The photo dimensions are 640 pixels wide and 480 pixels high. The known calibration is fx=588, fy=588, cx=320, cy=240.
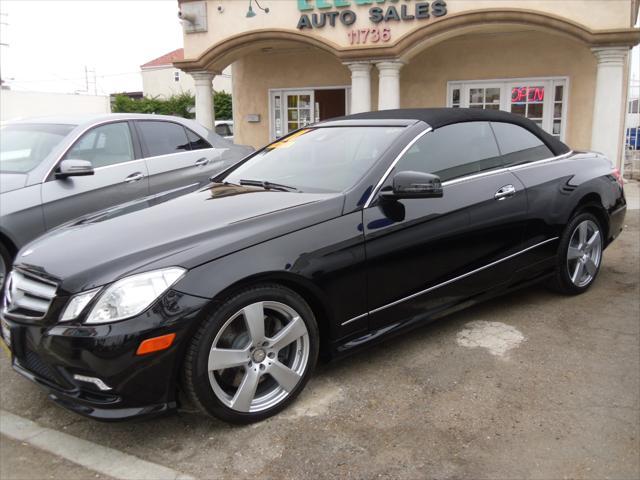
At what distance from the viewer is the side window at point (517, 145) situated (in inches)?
170

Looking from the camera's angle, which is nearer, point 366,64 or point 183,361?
point 183,361

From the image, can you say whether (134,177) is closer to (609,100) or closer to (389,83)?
(389,83)

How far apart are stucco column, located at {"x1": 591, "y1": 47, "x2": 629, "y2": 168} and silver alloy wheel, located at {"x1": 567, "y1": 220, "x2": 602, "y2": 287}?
5.89 m

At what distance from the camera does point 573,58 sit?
11594 mm

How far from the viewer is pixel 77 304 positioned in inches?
104

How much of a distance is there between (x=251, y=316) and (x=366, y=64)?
971cm

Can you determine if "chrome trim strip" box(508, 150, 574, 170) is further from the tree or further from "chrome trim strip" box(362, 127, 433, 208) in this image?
the tree

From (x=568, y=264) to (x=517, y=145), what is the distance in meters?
1.05

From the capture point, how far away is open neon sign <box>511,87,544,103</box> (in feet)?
39.4

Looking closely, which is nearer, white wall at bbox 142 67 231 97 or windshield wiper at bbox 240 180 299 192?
windshield wiper at bbox 240 180 299 192

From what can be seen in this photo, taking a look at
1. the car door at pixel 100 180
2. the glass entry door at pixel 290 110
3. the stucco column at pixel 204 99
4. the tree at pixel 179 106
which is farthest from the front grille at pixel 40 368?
the tree at pixel 179 106

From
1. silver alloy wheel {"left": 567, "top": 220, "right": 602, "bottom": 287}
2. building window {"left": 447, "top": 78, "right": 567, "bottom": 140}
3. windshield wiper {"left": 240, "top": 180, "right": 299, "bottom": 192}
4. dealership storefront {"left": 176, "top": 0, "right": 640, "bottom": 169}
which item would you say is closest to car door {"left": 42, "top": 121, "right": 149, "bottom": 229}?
windshield wiper {"left": 240, "top": 180, "right": 299, "bottom": 192}

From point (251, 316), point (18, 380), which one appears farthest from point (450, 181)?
point (18, 380)

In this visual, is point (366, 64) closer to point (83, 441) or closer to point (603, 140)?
point (603, 140)
